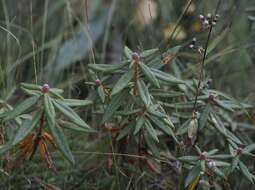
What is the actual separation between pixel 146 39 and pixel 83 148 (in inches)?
37.8

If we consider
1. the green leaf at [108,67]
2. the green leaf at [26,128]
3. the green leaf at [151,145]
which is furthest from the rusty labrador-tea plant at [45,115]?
the green leaf at [151,145]

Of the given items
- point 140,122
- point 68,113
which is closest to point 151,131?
point 140,122

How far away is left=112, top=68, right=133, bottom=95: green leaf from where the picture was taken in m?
1.49

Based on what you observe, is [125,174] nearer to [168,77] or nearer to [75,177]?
[75,177]

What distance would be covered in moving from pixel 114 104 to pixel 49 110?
0.77ft

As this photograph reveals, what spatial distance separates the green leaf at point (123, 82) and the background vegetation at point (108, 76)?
0.36ft

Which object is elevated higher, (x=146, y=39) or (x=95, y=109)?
(x=146, y=39)

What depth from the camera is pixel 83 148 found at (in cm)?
202

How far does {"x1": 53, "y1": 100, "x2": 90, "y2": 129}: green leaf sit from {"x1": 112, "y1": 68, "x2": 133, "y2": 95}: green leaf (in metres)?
0.12

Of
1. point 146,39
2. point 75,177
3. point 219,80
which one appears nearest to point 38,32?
point 146,39

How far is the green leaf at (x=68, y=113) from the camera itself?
4.71 ft

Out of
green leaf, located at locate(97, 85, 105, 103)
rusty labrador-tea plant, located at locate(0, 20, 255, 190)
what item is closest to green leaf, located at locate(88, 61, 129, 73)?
rusty labrador-tea plant, located at locate(0, 20, 255, 190)

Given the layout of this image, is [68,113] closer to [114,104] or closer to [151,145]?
[114,104]

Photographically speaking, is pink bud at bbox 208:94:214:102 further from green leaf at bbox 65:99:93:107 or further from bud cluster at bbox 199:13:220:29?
green leaf at bbox 65:99:93:107
